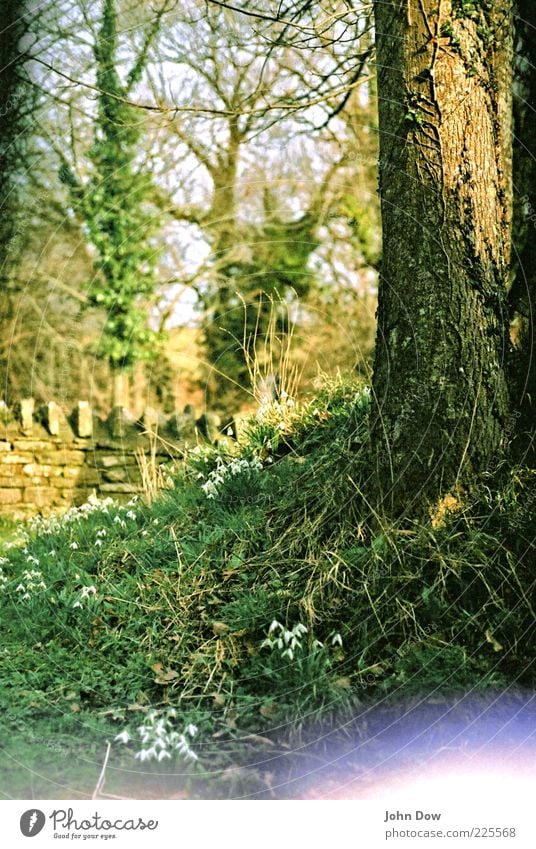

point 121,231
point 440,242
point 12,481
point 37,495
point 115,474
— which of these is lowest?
point 37,495

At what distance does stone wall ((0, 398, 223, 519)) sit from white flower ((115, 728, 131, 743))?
452cm

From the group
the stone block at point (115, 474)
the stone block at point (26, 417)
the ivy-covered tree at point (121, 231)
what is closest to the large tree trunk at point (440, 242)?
the stone block at point (115, 474)

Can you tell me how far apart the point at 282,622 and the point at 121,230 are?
265 inches

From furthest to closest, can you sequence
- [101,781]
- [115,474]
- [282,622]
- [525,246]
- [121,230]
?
1. [121,230]
2. [115,474]
3. [525,246]
4. [282,622]
5. [101,781]

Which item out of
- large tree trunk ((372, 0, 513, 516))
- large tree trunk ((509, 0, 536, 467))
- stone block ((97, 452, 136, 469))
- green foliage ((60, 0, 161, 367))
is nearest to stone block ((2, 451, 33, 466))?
stone block ((97, 452, 136, 469))

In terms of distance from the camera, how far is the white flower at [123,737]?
2787 mm

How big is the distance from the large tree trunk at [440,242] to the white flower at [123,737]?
145cm

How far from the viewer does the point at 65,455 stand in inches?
304

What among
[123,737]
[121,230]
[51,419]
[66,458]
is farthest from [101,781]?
[121,230]

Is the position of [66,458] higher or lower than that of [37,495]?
higher

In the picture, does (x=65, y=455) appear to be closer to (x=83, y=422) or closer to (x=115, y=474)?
(x=83, y=422)

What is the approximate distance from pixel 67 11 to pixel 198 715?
5.70 meters

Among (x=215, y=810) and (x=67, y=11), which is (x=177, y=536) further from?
(x=67, y=11)

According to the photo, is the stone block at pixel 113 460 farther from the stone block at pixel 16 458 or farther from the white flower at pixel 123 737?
the white flower at pixel 123 737
